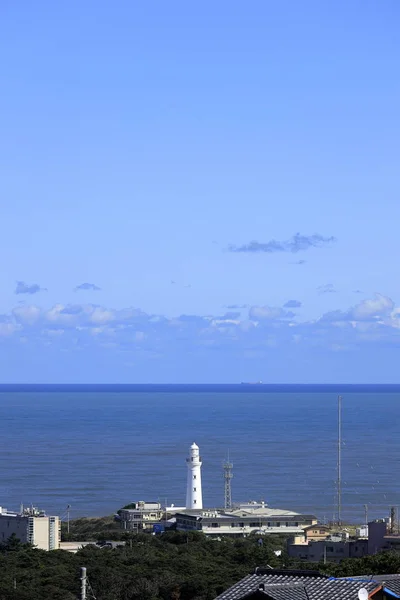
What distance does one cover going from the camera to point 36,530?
45.7 meters

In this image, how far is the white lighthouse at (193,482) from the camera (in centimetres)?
5953

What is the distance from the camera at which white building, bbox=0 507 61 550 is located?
45406 mm

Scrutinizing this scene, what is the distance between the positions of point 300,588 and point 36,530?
34.9 meters

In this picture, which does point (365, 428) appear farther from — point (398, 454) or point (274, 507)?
point (274, 507)

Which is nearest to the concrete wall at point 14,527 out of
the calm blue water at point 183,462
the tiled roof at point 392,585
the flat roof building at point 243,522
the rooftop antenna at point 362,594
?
the flat roof building at point 243,522

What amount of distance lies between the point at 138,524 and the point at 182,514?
216 centimetres

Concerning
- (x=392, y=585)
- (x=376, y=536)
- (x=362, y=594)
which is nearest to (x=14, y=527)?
(x=376, y=536)

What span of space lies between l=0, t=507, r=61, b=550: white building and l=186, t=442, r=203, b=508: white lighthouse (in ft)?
44.7

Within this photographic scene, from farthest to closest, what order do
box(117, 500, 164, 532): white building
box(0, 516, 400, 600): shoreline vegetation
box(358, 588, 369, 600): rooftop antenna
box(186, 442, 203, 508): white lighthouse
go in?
box(186, 442, 203, 508): white lighthouse
box(117, 500, 164, 532): white building
box(0, 516, 400, 600): shoreline vegetation
box(358, 588, 369, 600): rooftop antenna

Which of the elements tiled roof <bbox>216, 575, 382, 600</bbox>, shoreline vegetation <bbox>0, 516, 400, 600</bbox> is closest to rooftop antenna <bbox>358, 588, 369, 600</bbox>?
tiled roof <bbox>216, 575, 382, 600</bbox>

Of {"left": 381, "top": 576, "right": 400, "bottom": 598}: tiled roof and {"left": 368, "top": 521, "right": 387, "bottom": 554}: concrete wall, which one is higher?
Result: {"left": 381, "top": 576, "right": 400, "bottom": 598}: tiled roof

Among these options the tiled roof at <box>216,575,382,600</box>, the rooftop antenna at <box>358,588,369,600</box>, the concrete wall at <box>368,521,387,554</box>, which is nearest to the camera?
the rooftop antenna at <box>358,588,369,600</box>

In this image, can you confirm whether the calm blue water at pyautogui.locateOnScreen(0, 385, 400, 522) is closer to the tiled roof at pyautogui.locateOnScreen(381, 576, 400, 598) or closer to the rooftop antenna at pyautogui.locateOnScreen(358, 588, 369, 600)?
the tiled roof at pyautogui.locateOnScreen(381, 576, 400, 598)

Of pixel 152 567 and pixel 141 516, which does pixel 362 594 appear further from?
pixel 141 516
